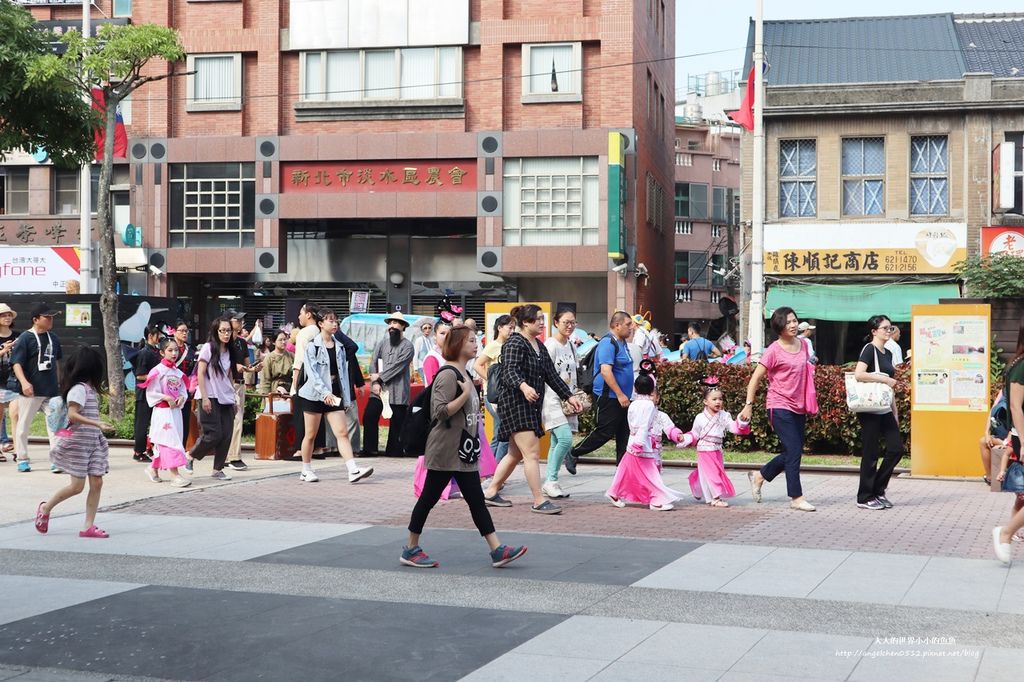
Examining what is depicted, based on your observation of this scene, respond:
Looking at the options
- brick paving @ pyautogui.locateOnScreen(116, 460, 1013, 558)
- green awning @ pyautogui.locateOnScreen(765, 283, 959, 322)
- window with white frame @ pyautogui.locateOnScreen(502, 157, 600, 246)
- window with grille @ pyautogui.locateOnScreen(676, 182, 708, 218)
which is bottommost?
brick paving @ pyautogui.locateOnScreen(116, 460, 1013, 558)

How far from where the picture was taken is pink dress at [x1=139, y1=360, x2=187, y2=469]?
44.6ft

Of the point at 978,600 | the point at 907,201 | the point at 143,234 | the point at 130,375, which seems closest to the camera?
the point at 978,600

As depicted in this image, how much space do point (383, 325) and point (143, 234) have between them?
13.4m

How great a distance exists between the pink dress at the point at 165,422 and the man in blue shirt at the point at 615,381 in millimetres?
4394

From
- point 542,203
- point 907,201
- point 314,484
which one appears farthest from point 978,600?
point 542,203

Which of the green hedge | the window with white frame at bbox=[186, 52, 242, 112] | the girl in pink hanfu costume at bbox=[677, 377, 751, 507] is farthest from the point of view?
the window with white frame at bbox=[186, 52, 242, 112]

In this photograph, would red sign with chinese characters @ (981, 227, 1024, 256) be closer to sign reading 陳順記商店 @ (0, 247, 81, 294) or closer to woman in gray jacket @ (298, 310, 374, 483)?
woman in gray jacket @ (298, 310, 374, 483)

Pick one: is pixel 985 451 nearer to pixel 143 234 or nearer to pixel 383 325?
pixel 383 325

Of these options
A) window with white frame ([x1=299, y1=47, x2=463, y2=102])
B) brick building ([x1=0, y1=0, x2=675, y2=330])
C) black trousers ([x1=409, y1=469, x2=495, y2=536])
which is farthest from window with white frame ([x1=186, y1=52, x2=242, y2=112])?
black trousers ([x1=409, y1=469, x2=495, y2=536])

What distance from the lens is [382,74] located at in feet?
119

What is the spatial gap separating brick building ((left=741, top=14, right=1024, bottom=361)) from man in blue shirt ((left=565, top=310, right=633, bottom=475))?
686 inches

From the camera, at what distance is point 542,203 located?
115 feet

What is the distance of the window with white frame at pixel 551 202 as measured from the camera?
34844mm

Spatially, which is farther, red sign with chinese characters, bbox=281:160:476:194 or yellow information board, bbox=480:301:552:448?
red sign with chinese characters, bbox=281:160:476:194
